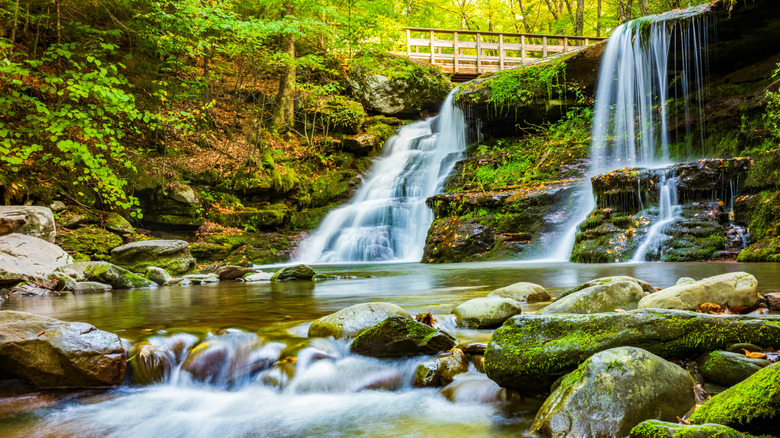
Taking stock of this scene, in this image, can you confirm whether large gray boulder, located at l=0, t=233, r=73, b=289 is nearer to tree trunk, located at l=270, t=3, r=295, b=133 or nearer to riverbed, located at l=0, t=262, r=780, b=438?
riverbed, located at l=0, t=262, r=780, b=438

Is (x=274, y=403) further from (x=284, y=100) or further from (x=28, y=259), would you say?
(x=284, y=100)

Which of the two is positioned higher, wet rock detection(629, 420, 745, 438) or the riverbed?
wet rock detection(629, 420, 745, 438)

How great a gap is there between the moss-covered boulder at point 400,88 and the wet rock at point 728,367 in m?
18.3

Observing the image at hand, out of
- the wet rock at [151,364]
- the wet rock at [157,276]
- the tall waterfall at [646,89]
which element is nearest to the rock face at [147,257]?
the wet rock at [157,276]

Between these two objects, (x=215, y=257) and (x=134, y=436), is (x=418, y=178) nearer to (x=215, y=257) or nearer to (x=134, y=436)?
(x=215, y=257)

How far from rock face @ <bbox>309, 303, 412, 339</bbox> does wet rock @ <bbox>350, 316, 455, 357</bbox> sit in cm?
28

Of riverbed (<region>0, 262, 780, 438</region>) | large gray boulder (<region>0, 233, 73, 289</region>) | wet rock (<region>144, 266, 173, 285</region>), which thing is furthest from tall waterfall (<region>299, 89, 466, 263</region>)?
riverbed (<region>0, 262, 780, 438</region>)

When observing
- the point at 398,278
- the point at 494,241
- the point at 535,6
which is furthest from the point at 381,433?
the point at 535,6

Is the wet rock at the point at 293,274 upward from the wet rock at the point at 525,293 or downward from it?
downward

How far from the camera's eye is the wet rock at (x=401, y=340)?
3.07 meters

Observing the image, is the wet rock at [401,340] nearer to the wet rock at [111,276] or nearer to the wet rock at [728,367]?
the wet rock at [728,367]

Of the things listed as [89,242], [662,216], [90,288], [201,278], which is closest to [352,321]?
[90,288]

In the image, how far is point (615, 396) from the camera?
6.43 ft

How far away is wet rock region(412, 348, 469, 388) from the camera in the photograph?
2.82 meters
